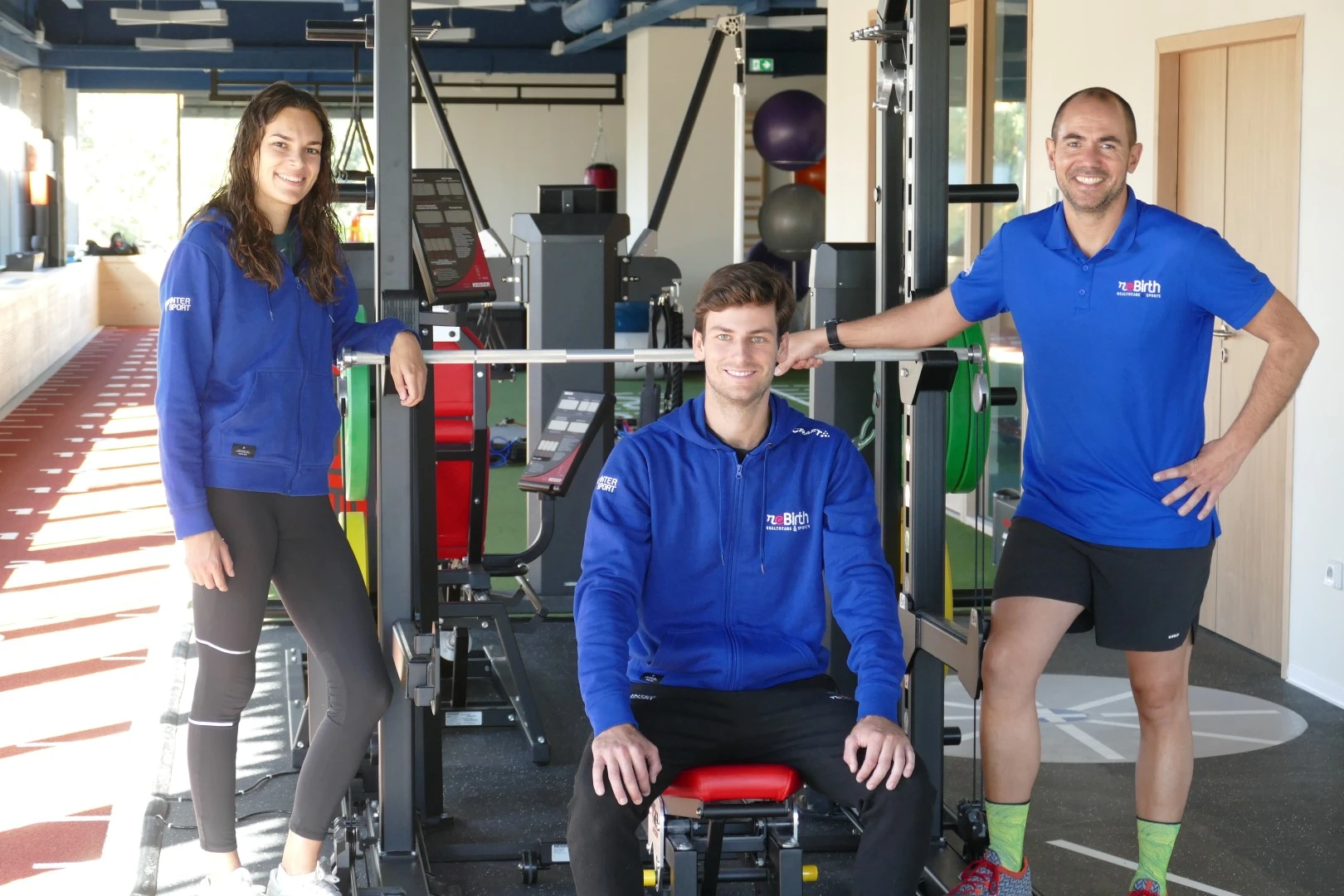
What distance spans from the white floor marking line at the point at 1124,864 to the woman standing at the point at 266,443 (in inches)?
62.6

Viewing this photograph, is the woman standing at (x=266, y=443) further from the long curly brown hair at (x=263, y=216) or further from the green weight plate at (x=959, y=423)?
the green weight plate at (x=959, y=423)

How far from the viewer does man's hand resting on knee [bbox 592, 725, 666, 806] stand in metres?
2.12

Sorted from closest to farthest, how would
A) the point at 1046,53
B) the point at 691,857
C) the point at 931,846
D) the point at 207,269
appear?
the point at 691,857 < the point at 207,269 < the point at 931,846 < the point at 1046,53

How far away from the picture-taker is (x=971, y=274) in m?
2.75

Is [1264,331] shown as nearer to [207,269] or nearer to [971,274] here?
[971,274]

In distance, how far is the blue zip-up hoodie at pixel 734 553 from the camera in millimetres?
Answer: 2371

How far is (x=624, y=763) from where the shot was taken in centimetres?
212

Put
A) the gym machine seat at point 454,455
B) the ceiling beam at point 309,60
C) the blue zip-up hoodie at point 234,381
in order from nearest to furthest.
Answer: the blue zip-up hoodie at point 234,381
the gym machine seat at point 454,455
the ceiling beam at point 309,60

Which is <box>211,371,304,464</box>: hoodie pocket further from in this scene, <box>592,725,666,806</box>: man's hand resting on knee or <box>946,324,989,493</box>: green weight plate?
<box>946,324,989,493</box>: green weight plate

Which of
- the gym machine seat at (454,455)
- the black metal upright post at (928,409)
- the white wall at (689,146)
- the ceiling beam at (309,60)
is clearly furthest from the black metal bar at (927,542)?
the ceiling beam at (309,60)

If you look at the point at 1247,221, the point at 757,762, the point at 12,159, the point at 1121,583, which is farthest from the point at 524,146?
the point at 757,762

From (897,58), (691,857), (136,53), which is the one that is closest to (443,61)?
(136,53)

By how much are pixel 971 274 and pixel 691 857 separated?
3.97 ft

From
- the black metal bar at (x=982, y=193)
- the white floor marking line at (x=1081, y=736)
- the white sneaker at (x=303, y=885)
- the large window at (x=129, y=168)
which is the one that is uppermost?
the large window at (x=129, y=168)
